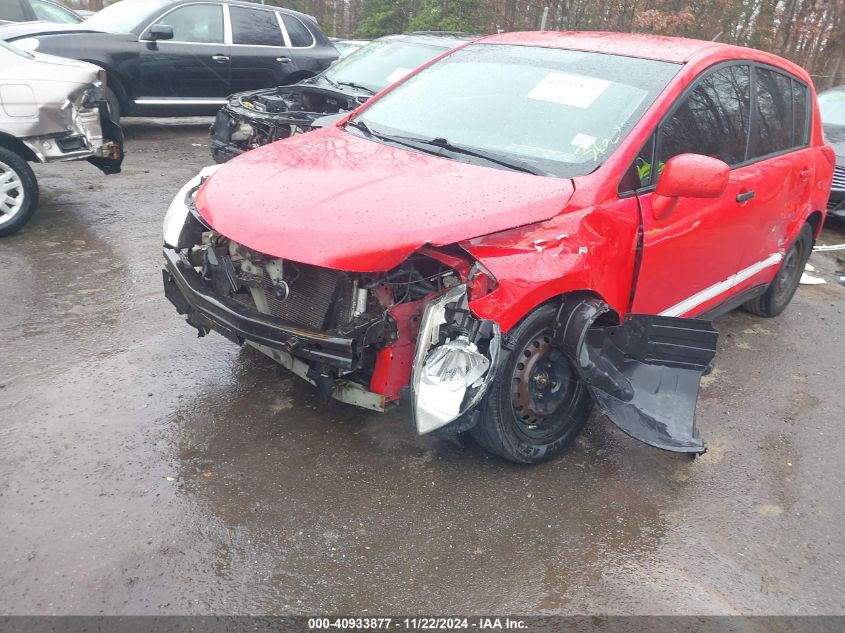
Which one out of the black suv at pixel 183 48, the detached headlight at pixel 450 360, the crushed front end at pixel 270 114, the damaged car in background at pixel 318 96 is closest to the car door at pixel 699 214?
the detached headlight at pixel 450 360

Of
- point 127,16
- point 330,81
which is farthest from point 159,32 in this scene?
point 330,81

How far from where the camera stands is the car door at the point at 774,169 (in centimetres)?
414

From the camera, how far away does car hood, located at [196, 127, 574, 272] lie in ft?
8.73

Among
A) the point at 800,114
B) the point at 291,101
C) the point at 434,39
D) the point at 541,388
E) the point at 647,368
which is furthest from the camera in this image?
the point at 434,39

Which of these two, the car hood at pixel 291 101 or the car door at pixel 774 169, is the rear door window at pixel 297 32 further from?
the car door at pixel 774 169

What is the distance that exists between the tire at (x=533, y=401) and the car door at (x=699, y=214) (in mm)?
563

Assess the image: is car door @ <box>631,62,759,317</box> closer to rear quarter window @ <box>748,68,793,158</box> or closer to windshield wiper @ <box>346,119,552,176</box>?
rear quarter window @ <box>748,68,793,158</box>

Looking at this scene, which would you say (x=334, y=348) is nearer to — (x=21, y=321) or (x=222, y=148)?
(x=21, y=321)

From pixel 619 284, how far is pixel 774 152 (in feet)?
6.03

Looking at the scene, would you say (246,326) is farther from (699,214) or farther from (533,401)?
(699,214)

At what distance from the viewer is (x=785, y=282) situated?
5352 millimetres

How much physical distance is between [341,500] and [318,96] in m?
5.35

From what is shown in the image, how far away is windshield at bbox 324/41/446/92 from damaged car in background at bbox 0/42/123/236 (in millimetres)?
2709

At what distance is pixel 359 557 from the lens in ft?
8.71
